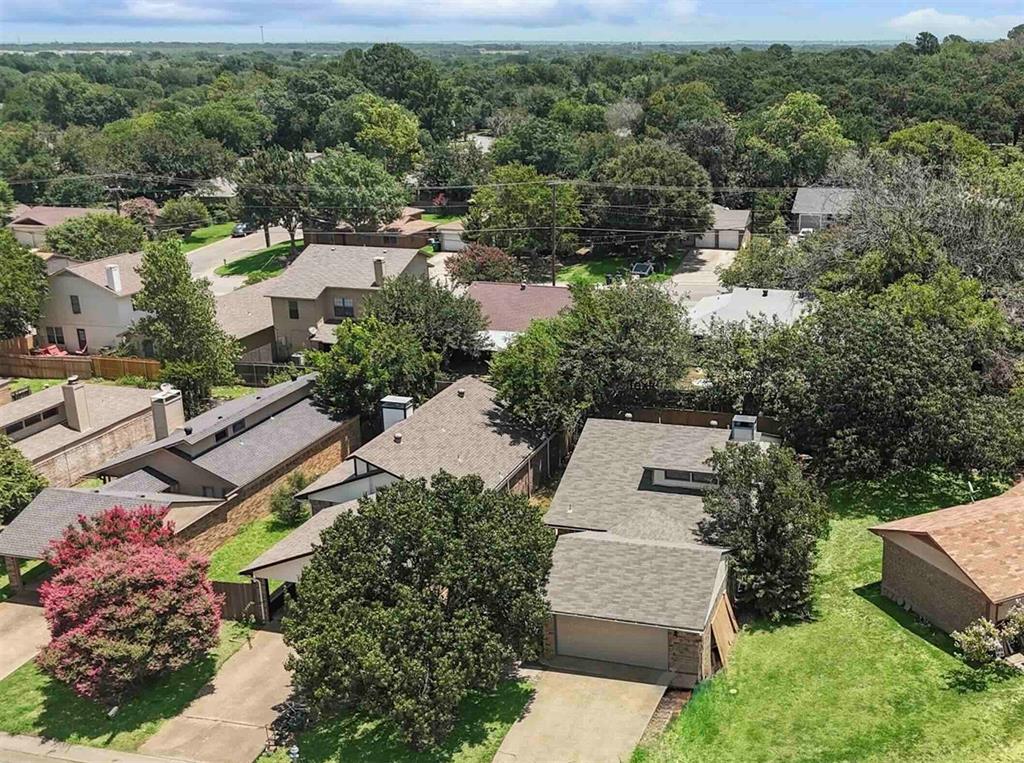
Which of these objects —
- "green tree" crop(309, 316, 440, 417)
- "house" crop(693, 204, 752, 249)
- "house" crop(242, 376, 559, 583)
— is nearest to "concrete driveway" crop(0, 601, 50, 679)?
"house" crop(242, 376, 559, 583)

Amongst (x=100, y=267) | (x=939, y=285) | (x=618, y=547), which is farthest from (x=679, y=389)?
(x=100, y=267)

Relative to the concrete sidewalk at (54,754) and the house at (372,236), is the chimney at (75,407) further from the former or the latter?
the house at (372,236)

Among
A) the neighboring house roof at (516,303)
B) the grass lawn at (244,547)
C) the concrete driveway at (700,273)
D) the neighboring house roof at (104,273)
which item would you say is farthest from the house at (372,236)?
the grass lawn at (244,547)

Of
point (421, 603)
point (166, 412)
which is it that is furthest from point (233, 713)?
point (166, 412)

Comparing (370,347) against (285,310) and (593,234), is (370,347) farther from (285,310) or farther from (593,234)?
(593,234)

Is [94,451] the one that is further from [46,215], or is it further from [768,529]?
[46,215]
